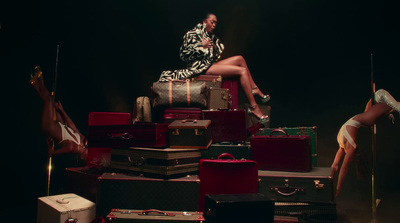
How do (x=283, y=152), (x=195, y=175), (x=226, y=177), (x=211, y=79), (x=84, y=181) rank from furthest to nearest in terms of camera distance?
(x=211, y=79) < (x=84, y=181) < (x=283, y=152) < (x=195, y=175) < (x=226, y=177)

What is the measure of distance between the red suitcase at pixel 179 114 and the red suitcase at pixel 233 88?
958mm

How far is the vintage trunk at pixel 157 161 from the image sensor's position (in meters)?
2.73

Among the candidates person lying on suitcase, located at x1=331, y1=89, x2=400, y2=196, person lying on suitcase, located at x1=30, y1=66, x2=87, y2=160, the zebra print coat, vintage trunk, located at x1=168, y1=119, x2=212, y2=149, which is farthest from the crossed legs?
person lying on suitcase, located at x1=30, y1=66, x2=87, y2=160

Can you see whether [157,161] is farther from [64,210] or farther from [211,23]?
[211,23]

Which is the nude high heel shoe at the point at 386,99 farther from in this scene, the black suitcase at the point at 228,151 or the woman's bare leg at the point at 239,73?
the black suitcase at the point at 228,151

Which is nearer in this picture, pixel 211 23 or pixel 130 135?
pixel 130 135

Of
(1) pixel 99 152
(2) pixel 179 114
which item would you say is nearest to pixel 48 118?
(1) pixel 99 152

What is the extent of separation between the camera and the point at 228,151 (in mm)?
3143

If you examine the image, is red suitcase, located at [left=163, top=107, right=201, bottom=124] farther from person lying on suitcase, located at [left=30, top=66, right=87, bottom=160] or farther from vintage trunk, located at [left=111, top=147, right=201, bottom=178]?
person lying on suitcase, located at [left=30, top=66, right=87, bottom=160]

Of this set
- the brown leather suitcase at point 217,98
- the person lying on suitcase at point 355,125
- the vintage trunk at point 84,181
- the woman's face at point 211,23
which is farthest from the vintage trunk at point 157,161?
the woman's face at point 211,23

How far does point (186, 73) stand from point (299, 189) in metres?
2.35

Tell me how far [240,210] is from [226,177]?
1.80ft

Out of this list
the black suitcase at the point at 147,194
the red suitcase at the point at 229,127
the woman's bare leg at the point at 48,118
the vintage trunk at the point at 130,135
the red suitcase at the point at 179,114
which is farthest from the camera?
the woman's bare leg at the point at 48,118

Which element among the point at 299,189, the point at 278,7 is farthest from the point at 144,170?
the point at 278,7
